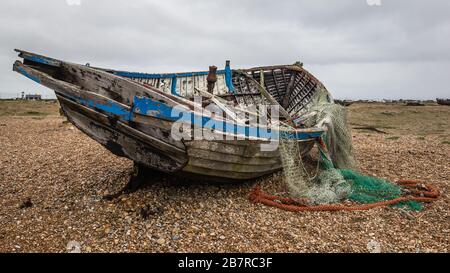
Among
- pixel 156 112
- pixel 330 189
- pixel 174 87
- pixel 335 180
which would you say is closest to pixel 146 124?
pixel 156 112

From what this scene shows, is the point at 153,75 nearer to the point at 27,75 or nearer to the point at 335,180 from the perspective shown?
the point at 27,75

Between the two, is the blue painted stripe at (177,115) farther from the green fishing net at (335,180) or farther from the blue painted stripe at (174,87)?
the blue painted stripe at (174,87)

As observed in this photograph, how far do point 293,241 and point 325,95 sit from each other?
7099 mm

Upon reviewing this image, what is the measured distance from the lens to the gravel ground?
4855mm

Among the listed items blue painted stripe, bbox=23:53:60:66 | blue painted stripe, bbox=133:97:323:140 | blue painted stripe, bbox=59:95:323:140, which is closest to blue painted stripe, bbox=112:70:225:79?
blue painted stripe, bbox=23:53:60:66

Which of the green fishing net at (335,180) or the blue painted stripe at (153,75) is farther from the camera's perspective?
the blue painted stripe at (153,75)

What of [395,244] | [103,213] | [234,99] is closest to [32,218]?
[103,213]

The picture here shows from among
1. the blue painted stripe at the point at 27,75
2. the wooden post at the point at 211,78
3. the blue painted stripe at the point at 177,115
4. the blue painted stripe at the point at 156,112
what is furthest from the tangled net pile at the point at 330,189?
the blue painted stripe at the point at 27,75

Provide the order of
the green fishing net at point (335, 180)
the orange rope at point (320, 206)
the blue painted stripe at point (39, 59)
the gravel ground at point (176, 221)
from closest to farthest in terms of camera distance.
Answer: the gravel ground at point (176, 221)
the blue painted stripe at point (39, 59)
the orange rope at point (320, 206)
the green fishing net at point (335, 180)

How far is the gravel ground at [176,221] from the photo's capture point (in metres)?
4.86

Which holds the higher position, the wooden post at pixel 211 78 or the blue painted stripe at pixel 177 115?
the wooden post at pixel 211 78

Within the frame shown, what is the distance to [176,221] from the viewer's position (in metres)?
5.41

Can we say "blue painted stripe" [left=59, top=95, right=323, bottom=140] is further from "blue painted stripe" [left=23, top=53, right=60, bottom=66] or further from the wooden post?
the wooden post

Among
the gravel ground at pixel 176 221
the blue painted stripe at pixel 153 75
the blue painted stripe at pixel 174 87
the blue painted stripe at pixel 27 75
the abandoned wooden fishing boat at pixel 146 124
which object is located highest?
the blue painted stripe at pixel 153 75
